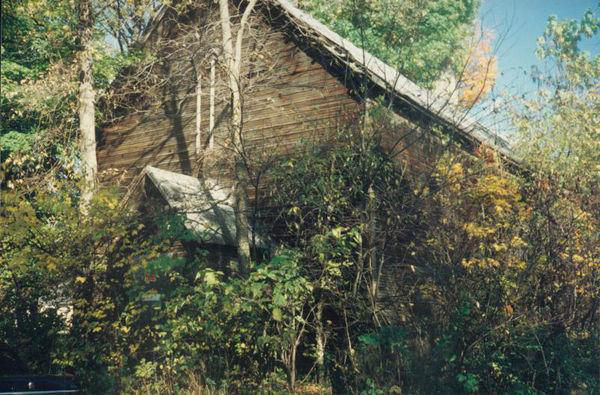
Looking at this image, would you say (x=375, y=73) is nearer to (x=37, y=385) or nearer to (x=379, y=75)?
(x=379, y=75)

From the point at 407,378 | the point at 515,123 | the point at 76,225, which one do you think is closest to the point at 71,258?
the point at 76,225

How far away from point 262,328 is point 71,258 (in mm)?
3812

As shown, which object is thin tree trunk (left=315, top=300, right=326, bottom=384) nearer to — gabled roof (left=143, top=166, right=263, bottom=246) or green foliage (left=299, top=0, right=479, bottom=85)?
gabled roof (left=143, top=166, right=263, bottom=246)

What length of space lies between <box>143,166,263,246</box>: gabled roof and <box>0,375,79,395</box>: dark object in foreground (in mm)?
5381

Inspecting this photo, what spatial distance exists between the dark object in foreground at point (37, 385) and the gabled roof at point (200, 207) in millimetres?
5381

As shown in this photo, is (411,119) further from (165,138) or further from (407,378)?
(165,138)

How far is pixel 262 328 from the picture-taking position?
9789 millimetres

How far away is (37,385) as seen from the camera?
644 centimetres

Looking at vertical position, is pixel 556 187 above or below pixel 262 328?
above

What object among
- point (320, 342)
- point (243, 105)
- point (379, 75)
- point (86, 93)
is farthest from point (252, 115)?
point (320, 342)

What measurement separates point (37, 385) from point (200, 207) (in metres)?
7.05

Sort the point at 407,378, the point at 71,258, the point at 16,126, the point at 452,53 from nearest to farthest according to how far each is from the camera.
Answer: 1. the point at 407,378
2. the point at 71,258
3. the point at 16,126
4. the point at 452,53

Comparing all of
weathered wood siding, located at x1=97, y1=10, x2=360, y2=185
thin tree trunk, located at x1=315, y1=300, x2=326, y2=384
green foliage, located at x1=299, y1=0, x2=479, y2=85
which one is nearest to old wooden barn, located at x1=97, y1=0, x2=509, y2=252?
weathered wood siding, located at x1=97, y1=10, x2=360, y2=185

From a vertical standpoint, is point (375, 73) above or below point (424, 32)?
below
